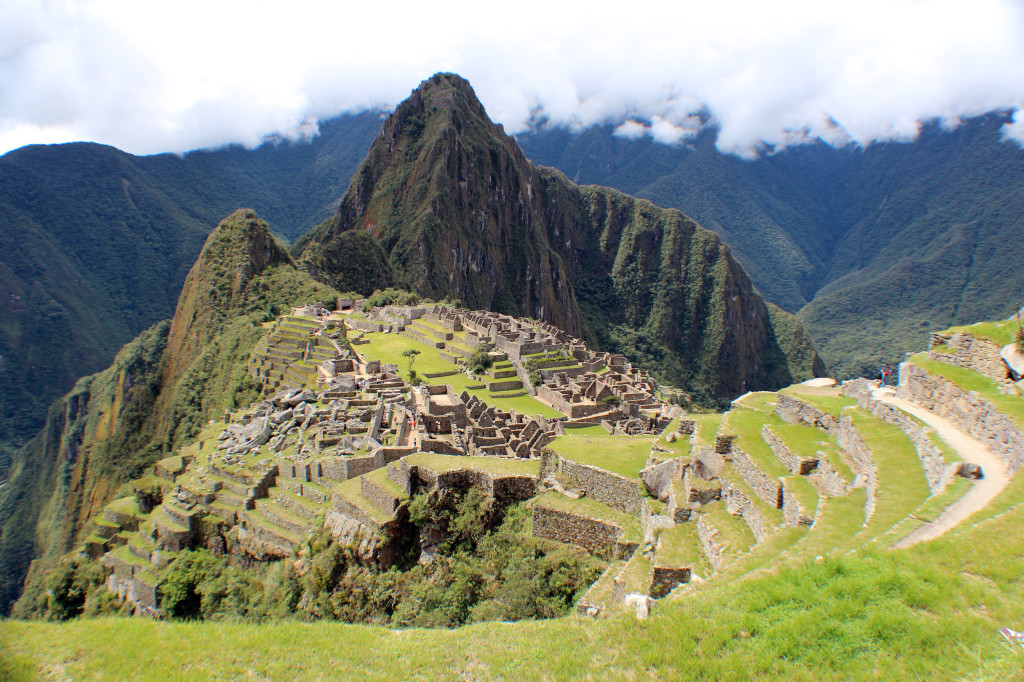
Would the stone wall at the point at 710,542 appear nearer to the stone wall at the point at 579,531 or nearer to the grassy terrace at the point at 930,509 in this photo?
the stone wall at the point at 579,531

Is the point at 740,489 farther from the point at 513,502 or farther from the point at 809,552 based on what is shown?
the point at 513,502

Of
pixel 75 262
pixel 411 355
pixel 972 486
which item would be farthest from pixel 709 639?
pixel 75 262

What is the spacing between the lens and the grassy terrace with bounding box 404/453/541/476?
13344 mm

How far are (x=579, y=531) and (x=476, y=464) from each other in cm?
313

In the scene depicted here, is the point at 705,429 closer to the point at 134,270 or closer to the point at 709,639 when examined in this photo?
the point at 709,639

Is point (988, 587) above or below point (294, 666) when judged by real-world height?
above

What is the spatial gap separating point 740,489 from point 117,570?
1851cm

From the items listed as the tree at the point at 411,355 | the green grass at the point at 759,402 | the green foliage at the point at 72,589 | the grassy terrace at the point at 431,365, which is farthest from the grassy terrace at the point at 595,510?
the tree at the point at 411,355

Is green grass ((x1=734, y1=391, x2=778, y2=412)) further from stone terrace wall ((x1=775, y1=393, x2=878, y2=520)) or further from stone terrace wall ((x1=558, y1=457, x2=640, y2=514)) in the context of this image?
stone terrace wall ((x1=558, y1=457, x2=640, y2=514))

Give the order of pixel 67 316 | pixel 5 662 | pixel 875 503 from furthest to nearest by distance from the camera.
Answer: pixel 67 316 < pixel 875 503 < pixel 5 662

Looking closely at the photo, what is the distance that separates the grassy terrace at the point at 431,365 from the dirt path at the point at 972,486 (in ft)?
69.0

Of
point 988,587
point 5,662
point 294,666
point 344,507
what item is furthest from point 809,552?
point 344,507

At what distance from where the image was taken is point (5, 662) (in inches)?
232

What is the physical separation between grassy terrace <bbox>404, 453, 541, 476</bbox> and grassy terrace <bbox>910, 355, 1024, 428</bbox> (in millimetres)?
Answer: 8745
